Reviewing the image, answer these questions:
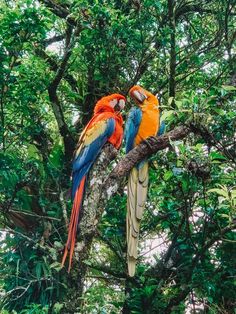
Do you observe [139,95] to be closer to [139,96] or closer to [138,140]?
[139,96]

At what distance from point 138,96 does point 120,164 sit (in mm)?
696

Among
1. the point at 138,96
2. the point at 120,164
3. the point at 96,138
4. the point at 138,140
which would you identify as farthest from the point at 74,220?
the point at 138,96

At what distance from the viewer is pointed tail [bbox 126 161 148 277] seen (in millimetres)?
3038

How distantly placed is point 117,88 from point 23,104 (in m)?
0.81

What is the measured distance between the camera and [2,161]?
3291 millimetres

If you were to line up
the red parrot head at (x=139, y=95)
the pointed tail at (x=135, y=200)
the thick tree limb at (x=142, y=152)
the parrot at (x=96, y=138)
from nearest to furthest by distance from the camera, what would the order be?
→ the thick tree limb at (x=142, y=152) → the pointed tail at (x=135, y=200) → the parrot at (x=96, y=138) → the red parrot head at (x=139, y=95)

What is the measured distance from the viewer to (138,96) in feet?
11.6

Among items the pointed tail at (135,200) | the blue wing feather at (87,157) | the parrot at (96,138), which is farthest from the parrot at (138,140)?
the blue wing feather at (87,157)

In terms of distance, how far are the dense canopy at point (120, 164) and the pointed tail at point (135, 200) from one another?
10 cm

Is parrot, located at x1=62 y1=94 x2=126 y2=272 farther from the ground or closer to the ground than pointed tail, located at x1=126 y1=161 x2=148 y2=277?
farther from the ground

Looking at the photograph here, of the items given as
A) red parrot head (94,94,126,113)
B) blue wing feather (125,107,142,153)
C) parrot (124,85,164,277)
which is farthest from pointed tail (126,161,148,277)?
red parrot head (94,94,126,113)

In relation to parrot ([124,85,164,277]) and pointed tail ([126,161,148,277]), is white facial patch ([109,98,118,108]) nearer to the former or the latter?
parrot ([124,85,164,277])

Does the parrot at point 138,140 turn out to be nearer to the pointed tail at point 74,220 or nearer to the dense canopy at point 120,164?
the dense canopy at point 120,164

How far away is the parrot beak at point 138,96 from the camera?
11.6ft
